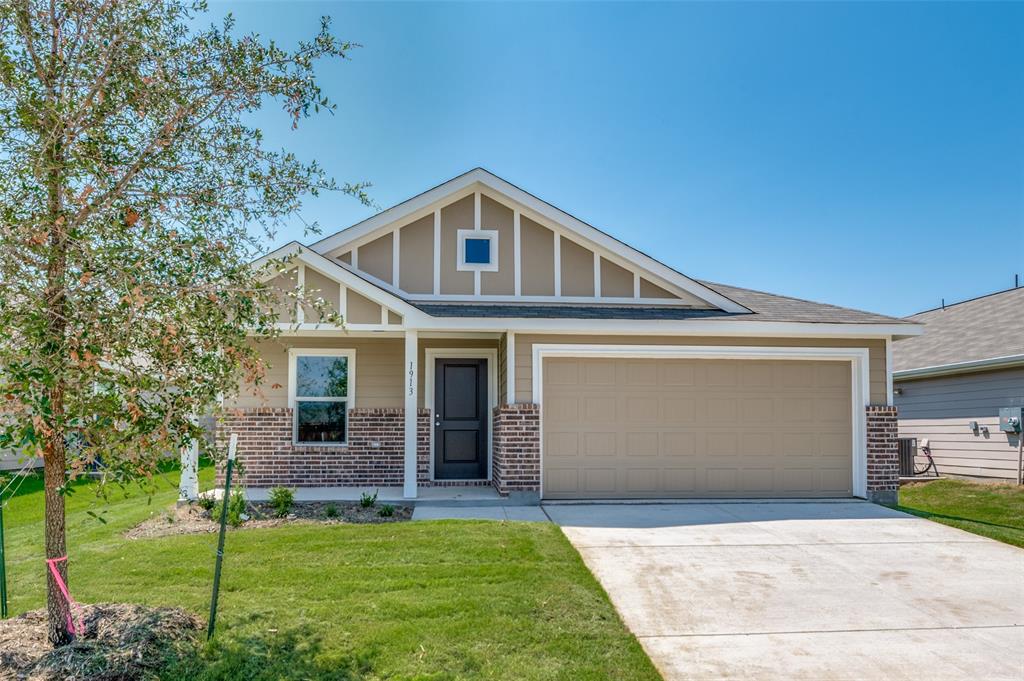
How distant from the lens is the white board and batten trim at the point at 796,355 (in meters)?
9.95

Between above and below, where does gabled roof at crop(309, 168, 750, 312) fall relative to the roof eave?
above

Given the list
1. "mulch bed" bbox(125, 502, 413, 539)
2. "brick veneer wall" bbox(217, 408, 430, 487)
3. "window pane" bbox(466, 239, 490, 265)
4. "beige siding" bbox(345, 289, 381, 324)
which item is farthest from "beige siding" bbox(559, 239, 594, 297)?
"mulch bed" bbox(125, 502, 413, 539)

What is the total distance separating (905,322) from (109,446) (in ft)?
34.2

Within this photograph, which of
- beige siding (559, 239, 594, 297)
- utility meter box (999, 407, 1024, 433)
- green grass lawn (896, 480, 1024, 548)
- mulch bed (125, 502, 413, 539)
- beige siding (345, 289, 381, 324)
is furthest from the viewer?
utility meter box (999, 407, 1024, 433)

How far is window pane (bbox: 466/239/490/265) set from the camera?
37.2ft

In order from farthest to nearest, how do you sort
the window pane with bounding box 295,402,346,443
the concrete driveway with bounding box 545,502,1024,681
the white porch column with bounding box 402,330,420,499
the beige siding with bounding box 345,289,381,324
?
the window pane with bounding box 295,402,346,443 < the white porch column with bounding box 402,330,420,499 < the beige siding with bounding box 345,289,381,324 < the concrete driveway with bounding box 545,502,1024,681

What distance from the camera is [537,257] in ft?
37.4

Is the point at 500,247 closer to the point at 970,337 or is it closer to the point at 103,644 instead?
the point at 103,644

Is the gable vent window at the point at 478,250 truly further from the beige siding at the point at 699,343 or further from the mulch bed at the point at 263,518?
the mulch bed at the point at 263,518

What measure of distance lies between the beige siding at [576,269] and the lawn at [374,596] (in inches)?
188

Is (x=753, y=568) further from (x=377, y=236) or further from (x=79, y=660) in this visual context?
(x=377, y=236)

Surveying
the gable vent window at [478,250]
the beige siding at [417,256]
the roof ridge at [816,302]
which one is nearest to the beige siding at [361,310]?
the beige siding at [417,256]

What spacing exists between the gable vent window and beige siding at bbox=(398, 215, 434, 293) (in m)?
0.53

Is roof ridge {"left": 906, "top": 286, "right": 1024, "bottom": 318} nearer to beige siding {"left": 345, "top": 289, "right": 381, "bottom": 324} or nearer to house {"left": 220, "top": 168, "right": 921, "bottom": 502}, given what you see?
house {"left": 220, "top": 168, "right": 921, "bottom": 502}
